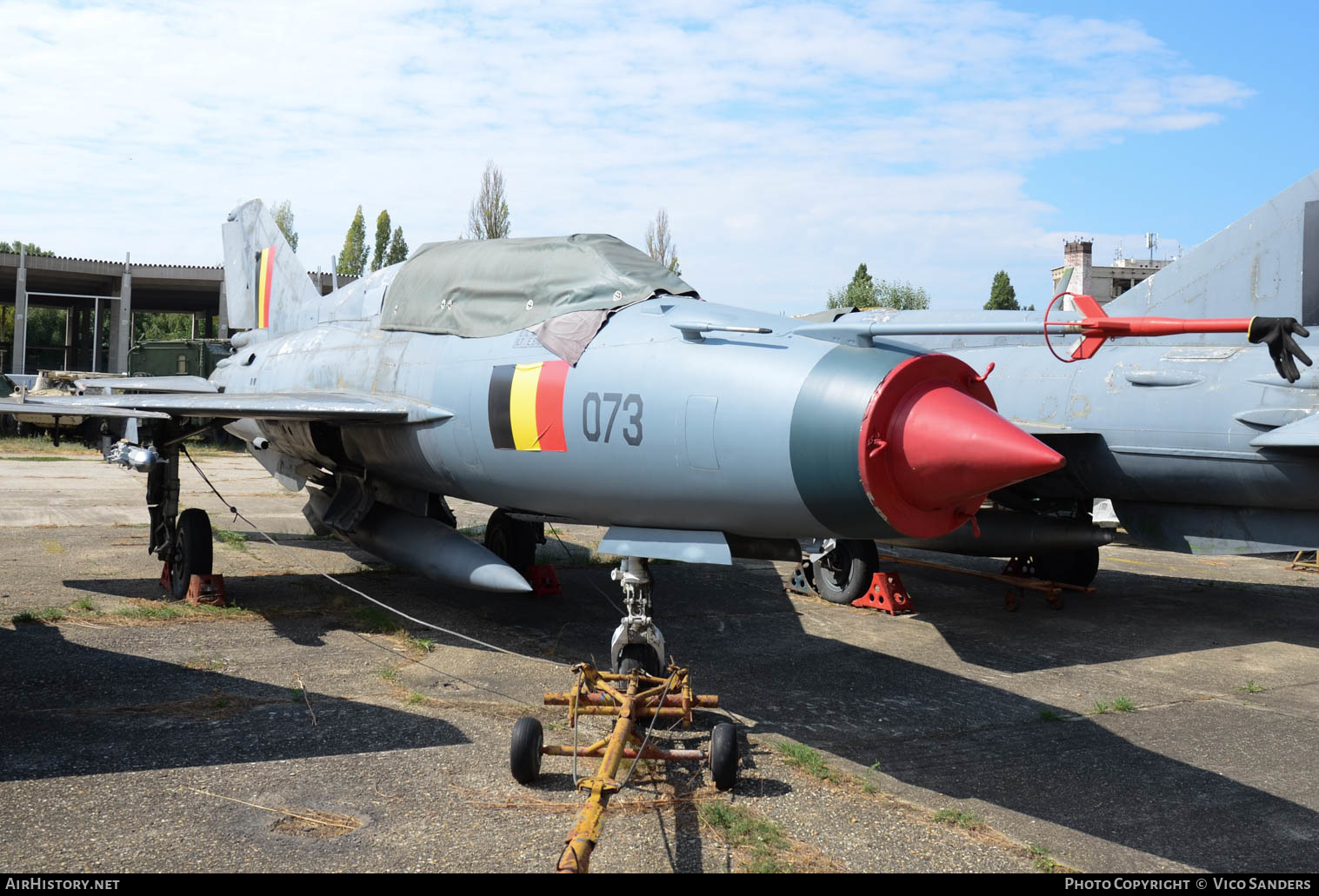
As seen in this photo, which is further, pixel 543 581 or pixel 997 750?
pixel 543 581

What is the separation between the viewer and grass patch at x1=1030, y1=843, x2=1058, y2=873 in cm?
387

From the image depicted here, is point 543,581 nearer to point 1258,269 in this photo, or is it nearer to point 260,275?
point 260,275

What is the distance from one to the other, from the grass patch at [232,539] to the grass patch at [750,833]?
8.47m

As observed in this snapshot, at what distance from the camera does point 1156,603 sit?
33.7 ft

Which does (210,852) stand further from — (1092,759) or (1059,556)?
(1059,556)

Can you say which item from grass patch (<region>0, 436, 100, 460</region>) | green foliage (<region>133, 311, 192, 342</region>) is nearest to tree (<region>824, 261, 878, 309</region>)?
grass patch (<region>0, 436, 100, 460</region>)

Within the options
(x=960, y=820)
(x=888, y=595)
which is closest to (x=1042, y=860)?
(x=960, y=820)

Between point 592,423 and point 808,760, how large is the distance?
203cm

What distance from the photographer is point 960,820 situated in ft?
14.1

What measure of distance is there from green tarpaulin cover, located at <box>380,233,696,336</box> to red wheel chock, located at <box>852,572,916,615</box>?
434 cm

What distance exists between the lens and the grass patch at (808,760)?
486 centimetres

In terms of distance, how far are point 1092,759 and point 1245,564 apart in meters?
10.1

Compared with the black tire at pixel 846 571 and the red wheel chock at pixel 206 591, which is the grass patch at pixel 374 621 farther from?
the black tire at pixel 846 571
